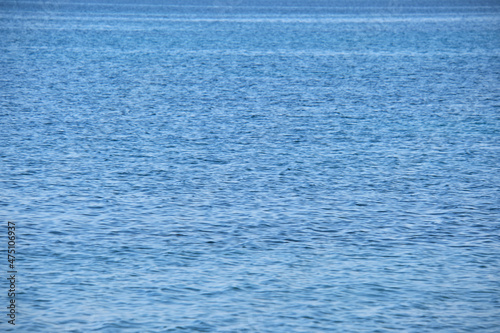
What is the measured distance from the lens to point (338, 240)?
14.1m

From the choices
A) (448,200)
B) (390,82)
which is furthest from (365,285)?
Result: (390,82)

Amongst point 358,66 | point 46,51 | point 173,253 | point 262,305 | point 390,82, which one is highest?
point 46,51

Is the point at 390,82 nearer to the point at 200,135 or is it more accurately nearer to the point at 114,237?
the point at 200,135

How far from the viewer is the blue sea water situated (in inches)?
447

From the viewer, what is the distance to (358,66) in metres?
46.2

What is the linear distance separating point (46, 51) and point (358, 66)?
66.3ft

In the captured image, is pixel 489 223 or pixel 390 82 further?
pixel 390 82

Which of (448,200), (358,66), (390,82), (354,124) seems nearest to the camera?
(448,200)

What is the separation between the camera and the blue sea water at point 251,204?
11.3 m

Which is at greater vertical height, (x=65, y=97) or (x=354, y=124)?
(x=65, y=97)

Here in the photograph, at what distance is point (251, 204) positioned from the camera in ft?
53.1

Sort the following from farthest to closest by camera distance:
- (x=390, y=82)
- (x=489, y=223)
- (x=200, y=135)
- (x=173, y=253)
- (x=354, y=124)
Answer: (x=390, y=82)
(x=354, y=124)
(x=200, y=135)
(x=489, y=223)
(x=173, y=253)

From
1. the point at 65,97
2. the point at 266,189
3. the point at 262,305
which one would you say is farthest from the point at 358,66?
the point at 262,305

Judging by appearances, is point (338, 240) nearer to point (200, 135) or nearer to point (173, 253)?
point (173, 253)
